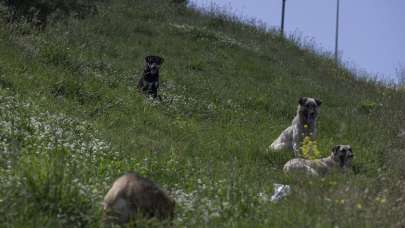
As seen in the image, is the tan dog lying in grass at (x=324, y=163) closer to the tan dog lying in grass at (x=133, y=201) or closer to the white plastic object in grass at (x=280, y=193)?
the white plastic object in grass at (x=280, y=193)

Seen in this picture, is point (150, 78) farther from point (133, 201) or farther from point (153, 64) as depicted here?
point (133, 201)

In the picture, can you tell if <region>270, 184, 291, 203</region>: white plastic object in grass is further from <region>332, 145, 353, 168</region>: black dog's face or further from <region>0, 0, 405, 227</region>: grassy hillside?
<region>332, 145, 353, 168</region>: black dog's face

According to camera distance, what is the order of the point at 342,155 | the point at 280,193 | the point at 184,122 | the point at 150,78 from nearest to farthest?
the point at 280,193 < the point at 342,155 < the point at 184,122 < the point at 150,78

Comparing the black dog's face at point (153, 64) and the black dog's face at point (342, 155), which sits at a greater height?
the black dog's face at point (153, 64)

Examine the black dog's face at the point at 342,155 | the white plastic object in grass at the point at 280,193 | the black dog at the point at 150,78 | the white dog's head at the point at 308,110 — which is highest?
the black dog at the point at 150,78

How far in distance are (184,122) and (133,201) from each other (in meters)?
8.59

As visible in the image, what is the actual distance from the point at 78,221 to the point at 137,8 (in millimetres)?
21638

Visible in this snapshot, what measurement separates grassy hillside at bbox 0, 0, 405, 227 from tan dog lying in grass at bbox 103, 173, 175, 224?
0.54 feet

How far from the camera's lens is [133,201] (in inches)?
265

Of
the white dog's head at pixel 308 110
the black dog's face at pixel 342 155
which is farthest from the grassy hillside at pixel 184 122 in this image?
the white dog's head at pixel 308 110

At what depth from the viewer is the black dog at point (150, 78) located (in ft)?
58.2

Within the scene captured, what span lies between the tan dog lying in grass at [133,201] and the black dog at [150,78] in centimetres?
1072

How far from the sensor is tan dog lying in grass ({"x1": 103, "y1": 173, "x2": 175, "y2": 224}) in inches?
263

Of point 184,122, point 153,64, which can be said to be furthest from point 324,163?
point 153,64
